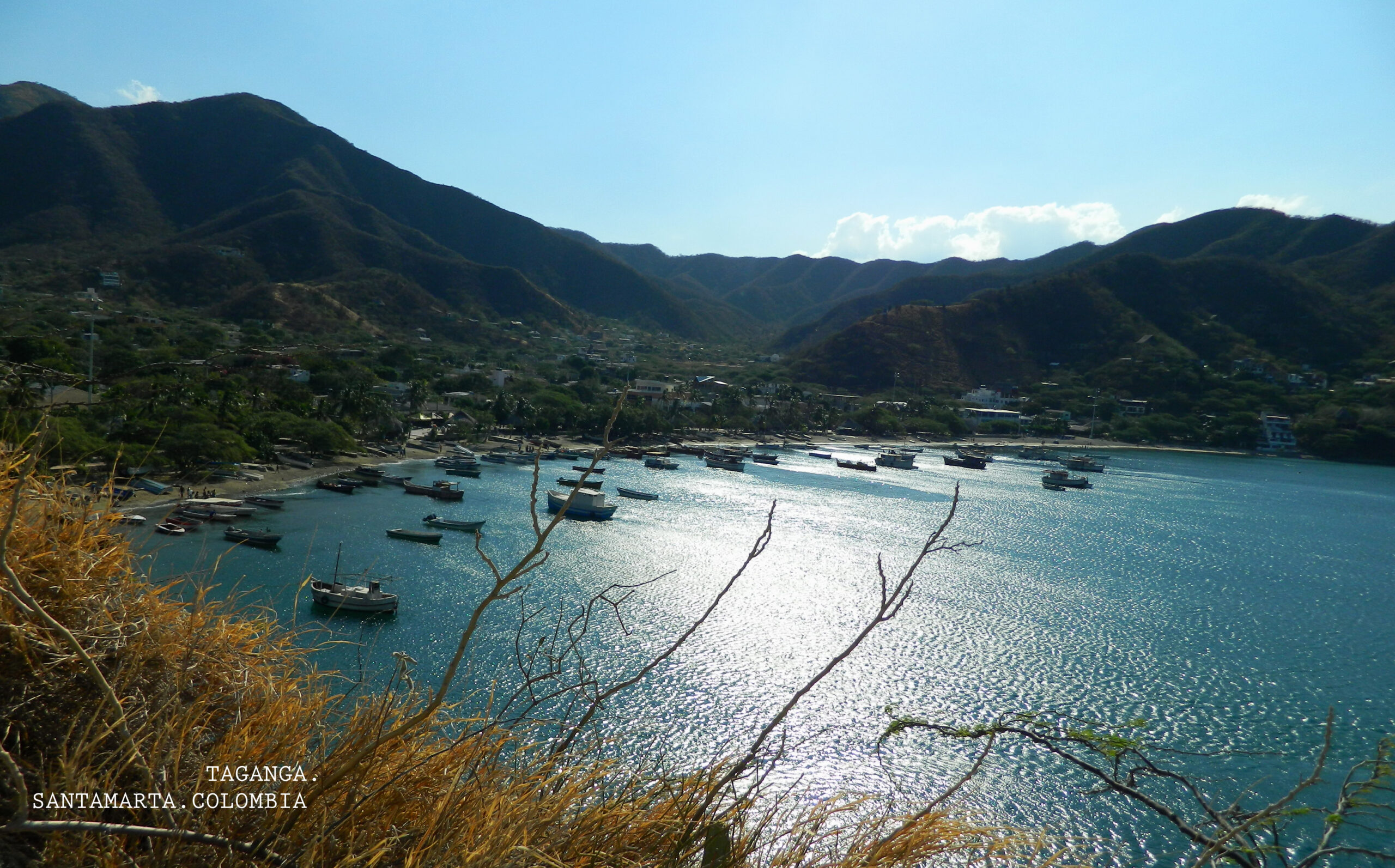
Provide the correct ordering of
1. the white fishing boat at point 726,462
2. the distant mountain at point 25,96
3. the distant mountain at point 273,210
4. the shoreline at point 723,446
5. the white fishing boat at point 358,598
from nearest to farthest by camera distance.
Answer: the white fishing boat at point 358,598 < the shoreline at point 723,446 < the white fishing boat at point 726,462 < the distant mountain at point 273,210 < the distant mountain at point 25,96

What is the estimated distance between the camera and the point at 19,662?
1.44 metres

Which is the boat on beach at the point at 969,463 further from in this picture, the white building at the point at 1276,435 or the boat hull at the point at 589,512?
the boat hull at the point at 589,512

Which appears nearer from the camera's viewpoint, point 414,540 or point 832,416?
point 414,540

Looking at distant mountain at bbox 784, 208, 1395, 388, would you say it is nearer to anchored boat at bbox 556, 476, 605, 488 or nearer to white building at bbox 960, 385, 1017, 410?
white building at bbox 960, 385, 1017, 410

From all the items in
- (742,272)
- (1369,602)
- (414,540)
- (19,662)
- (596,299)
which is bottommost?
(414,540)

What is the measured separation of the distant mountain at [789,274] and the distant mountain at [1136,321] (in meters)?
39.6

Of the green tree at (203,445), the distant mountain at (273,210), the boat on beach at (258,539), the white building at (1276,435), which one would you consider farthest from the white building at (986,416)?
the boat on beach at (258,539)

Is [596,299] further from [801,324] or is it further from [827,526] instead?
[827,526]

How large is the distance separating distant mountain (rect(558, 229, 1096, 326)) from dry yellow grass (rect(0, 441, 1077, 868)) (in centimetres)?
13320

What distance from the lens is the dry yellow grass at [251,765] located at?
4.05 feet

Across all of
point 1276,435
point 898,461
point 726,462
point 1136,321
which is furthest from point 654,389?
point 1136,321

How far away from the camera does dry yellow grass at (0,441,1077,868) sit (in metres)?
1.23

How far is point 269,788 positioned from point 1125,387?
8492 cm

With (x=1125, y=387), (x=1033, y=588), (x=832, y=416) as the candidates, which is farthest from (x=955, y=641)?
(x=1125, y=387)
